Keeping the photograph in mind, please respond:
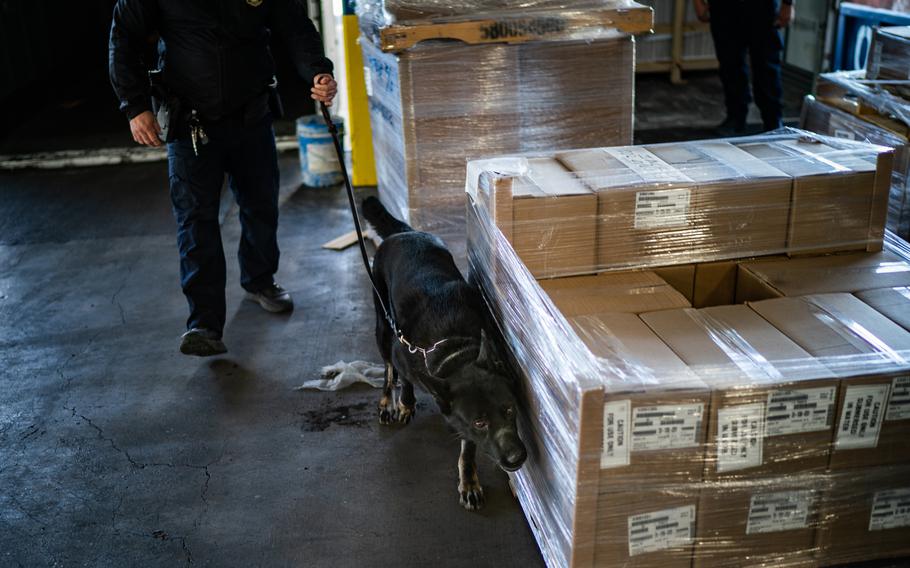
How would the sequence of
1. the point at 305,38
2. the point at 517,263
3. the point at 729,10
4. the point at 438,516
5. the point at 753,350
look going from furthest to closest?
the point at 729,10 < the point at 305,38 < the point at 438,516 < the point at 517,263 < the point at 753,350

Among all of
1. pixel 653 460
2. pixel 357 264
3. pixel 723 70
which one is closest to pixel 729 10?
pixel 723 70

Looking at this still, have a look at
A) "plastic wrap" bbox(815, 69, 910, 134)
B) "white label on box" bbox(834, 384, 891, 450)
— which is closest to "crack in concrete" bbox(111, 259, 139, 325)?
"white label on box" bbox(834, 384, 891, 450)

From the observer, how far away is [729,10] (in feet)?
22.8

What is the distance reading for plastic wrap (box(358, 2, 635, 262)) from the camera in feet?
14.1

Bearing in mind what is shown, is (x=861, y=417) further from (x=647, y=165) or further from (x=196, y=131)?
(x=196, y=131)

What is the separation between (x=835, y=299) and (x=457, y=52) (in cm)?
227

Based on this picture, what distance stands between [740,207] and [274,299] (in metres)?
2.54

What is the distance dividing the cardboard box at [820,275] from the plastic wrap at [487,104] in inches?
69.0

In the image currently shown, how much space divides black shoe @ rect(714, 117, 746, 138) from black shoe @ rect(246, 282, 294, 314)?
438cm

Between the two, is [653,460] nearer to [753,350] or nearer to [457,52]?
[753,350]

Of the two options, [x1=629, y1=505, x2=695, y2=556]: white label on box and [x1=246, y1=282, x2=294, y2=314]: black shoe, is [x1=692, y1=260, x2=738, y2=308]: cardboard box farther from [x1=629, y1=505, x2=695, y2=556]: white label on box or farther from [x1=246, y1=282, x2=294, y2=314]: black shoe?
[x1=246, y1=282, x2=294, y2=314]: black shoe

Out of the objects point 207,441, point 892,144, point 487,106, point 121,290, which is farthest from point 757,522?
point 121,290

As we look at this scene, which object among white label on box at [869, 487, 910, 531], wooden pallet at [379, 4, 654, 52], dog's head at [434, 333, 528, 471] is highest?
wooden pallet at [379, 4, 654, 52]

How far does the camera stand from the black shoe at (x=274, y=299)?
4602mm
